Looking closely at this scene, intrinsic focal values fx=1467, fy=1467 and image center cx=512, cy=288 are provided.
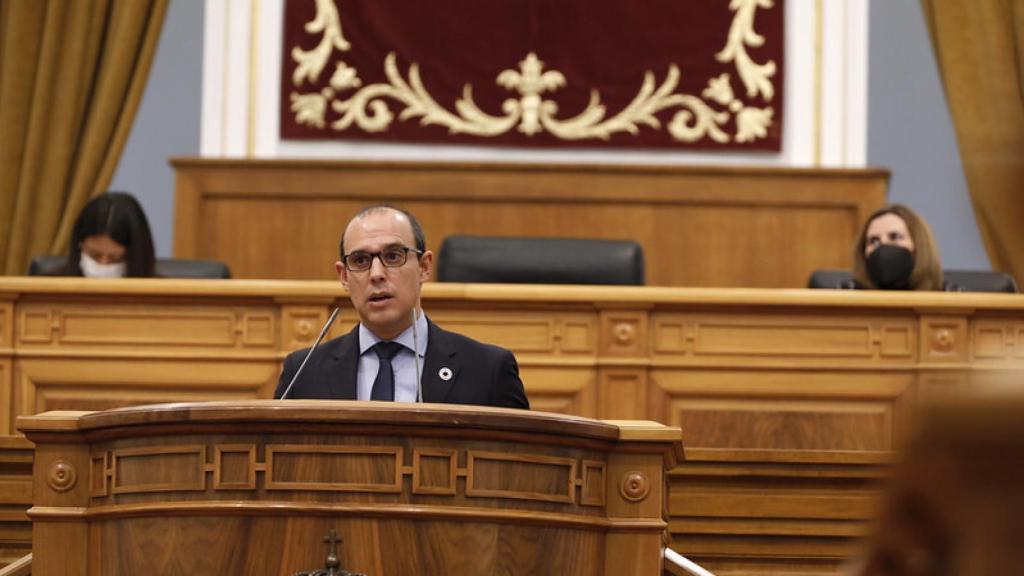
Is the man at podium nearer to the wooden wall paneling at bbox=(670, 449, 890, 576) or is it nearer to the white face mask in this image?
the wooden wall paneling at bbox=(670, 449, 890, 576)

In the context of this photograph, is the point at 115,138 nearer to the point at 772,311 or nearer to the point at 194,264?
the point at 194,264

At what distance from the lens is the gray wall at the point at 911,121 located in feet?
20.6

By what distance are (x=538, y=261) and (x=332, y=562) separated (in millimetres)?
2693

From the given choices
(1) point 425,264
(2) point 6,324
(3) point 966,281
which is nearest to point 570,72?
(3) point 966,281

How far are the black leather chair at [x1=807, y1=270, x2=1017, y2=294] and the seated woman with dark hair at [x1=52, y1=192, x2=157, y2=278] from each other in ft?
7.29

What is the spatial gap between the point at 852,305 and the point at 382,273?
5.65ft

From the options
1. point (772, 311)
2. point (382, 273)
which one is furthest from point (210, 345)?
point (772, 311)

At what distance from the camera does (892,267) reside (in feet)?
15.0

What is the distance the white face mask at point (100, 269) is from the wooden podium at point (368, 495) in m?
2.49

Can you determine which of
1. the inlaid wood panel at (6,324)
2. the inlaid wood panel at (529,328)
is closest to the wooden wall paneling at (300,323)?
the inlaid wood panel at (529,328)

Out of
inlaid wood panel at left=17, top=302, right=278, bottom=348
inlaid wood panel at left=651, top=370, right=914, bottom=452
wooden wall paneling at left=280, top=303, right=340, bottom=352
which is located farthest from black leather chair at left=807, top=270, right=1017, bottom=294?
inlaid wood panel at left=17, top=302, right=278, bottom=348

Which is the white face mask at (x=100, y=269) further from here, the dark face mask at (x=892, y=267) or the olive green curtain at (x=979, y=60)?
the olive green curtain at (x=979, y=60)

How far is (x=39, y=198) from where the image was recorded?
629 cm

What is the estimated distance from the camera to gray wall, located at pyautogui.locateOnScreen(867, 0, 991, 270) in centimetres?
627
